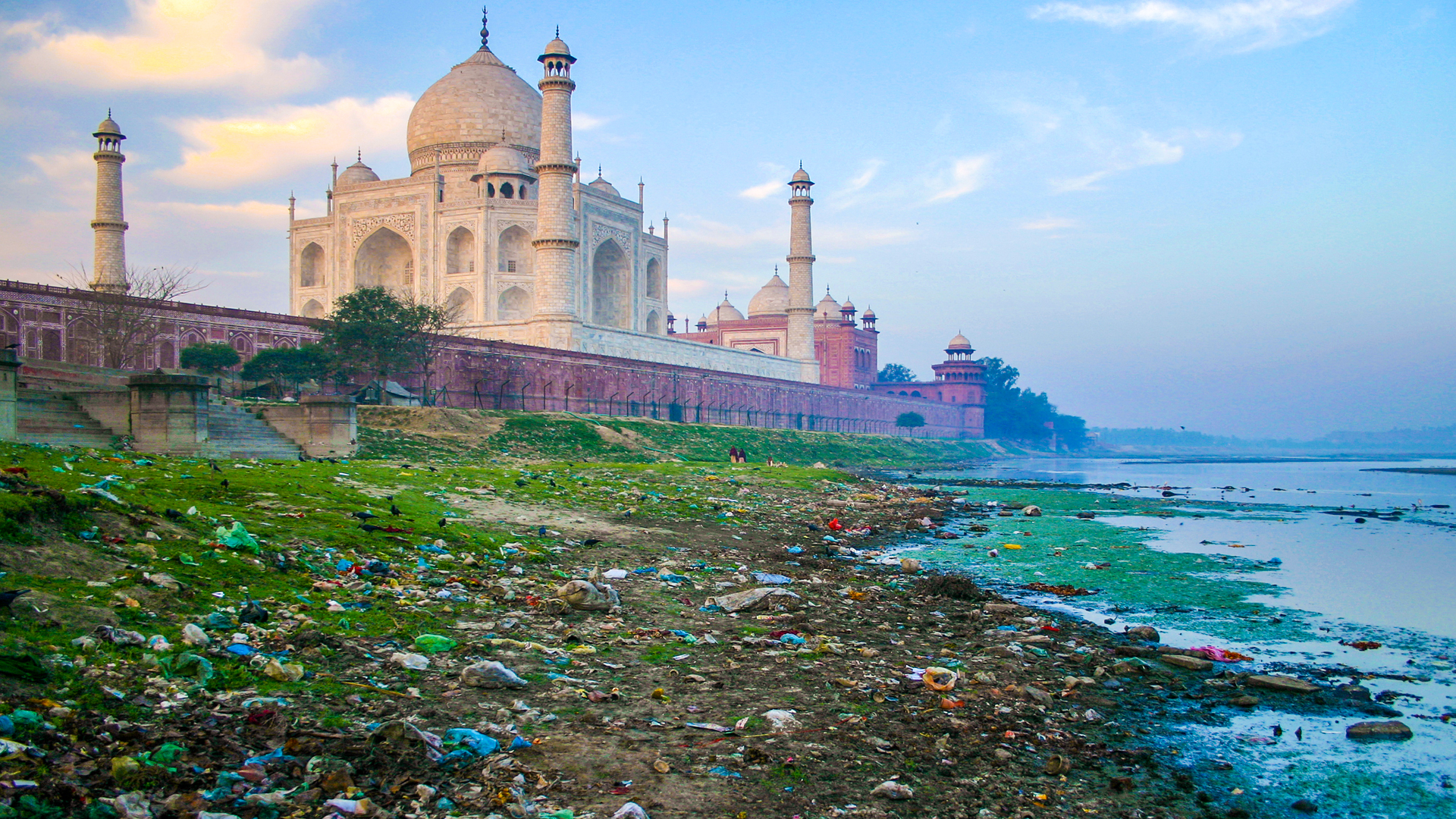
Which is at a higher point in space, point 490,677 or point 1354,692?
point 490,677

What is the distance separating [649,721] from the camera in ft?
14.1

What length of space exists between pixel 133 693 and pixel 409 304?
102 ft

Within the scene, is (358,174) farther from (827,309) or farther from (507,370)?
(827,309)

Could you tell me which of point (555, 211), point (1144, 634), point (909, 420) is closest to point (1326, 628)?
point (1144, 634)

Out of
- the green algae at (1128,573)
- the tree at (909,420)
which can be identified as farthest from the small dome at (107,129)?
the tree at (909,420)

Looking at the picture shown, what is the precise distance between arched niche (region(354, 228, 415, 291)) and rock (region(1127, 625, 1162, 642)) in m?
43.1

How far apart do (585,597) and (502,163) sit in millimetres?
41158

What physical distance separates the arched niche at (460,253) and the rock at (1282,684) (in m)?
42.8

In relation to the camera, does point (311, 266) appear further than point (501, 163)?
Yes

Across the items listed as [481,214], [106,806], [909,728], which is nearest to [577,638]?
[909,728]

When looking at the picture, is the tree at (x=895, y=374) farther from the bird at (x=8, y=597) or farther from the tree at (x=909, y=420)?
the bird at (x=8, y=597)

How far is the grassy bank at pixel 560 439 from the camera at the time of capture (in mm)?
21859

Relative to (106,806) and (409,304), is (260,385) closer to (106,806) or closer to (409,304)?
(409,304)

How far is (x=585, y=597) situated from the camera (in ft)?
20.8
